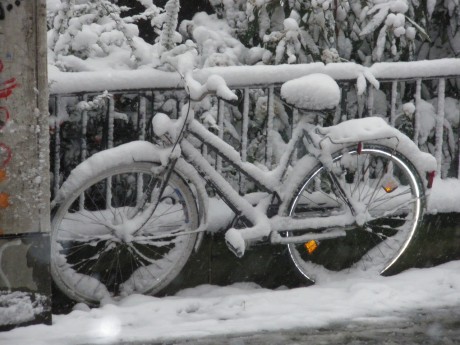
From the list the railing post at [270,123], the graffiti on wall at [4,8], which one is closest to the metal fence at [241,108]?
the railing post at [270,123]

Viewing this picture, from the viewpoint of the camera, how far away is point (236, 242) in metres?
5.48

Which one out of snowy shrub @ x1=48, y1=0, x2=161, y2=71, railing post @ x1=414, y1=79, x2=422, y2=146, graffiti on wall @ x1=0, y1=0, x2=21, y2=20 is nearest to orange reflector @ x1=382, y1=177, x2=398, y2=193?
railing post @ x1=414, y1=79, x2=422, y2=146

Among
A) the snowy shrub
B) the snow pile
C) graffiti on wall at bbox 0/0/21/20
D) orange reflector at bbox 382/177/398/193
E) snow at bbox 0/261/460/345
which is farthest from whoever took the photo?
orange reflector at bbox 382/177/398/193

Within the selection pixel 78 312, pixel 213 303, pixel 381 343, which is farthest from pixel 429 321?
pixel 78 312

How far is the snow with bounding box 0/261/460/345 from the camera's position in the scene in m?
4.95

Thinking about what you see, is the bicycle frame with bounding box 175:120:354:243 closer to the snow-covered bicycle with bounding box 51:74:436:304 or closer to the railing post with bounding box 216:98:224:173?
the snow-covered bicycle with bounding box 51:74:436:304

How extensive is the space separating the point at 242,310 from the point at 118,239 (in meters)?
0.89

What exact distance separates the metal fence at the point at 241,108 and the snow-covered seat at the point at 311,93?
283mm

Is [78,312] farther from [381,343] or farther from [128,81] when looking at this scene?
[381,343]

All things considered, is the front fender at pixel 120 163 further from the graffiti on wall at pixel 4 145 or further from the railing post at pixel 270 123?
the railing post at pixel 270 123

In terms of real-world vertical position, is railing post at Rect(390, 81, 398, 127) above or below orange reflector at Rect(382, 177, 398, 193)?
above

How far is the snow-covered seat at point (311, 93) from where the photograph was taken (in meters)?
5.57

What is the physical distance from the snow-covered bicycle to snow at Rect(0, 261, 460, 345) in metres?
0.23

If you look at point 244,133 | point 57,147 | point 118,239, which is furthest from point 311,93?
point 57,147
